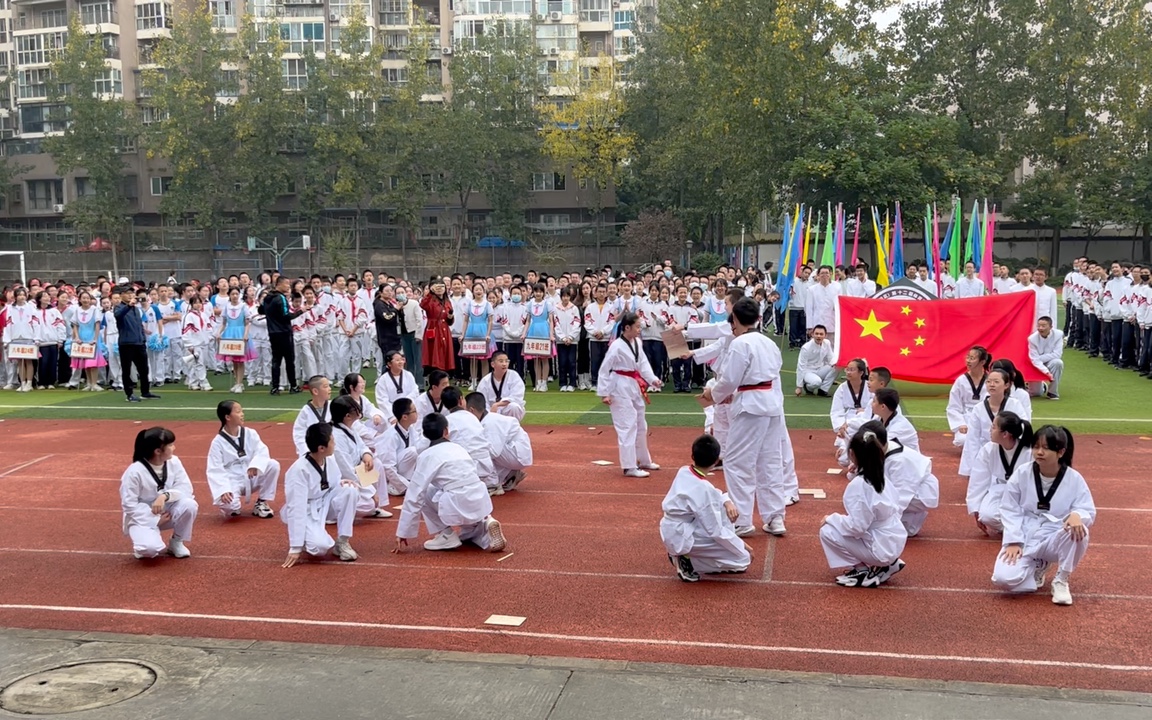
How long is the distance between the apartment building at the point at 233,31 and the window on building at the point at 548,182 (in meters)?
0.05

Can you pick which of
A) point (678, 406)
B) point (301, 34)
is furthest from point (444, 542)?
point (301, 34)

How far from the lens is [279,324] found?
18641mm

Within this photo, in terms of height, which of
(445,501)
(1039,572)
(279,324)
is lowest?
(1039,572)

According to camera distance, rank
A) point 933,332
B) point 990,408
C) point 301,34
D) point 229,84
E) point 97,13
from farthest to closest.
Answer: point 301,34, point 97,13, point 229,84, point 933,332, point 990,408

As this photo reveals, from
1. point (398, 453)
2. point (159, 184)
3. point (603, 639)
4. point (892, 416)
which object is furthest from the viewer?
point (159, 184)

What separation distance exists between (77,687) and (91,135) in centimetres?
5408

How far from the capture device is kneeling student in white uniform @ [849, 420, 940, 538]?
830 cm

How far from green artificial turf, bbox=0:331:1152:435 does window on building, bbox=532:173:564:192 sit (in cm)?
3921

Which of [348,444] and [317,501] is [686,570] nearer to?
[317,501]

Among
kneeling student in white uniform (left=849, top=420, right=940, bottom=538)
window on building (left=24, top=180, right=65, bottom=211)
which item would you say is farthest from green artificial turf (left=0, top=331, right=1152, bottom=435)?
window on building (left=24, top=180, right=65, bottom=211)

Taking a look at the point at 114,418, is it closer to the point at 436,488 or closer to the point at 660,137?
the point at 436,488

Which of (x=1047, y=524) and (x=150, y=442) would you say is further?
(x=150, y=442)

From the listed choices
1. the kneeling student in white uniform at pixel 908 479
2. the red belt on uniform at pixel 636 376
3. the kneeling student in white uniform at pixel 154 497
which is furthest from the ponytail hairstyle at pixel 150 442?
the kneeling student in white uniform at pixel 908 479

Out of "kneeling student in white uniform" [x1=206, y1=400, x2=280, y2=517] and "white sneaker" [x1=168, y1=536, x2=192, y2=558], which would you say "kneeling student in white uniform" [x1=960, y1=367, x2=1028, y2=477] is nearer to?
"kneeling student in white uniform" [x1=206, y1=400, x2=280, y2=517]
